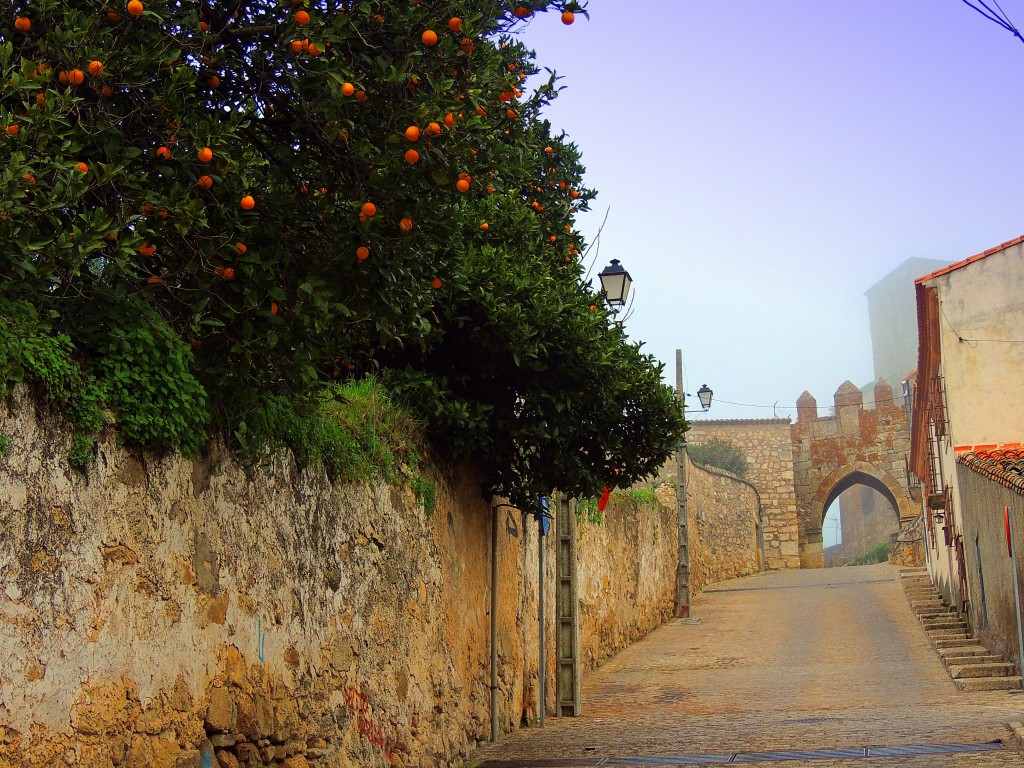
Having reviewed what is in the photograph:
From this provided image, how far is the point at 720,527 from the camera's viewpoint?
109 ft

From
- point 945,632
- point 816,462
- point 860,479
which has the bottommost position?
point 945,632

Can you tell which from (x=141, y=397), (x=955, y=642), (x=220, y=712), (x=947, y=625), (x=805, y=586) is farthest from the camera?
(x=805, y=586)

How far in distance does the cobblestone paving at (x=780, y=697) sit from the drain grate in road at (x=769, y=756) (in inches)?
4.4

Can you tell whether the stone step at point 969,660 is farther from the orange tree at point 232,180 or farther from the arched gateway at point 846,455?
the arched gateway at point 846,455

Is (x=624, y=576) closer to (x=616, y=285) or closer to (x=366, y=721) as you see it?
(x=616, y=285)

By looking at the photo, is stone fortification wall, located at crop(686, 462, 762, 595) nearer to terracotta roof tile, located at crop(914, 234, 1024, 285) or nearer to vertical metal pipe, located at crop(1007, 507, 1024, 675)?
terracotta roof tile, located at crop(914, 234, 1024, 285)

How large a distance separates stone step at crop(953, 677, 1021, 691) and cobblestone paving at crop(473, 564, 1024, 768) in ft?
0.75

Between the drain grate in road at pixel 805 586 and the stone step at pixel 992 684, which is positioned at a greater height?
the drain grate in road at pixel 805 586

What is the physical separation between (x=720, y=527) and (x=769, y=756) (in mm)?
25614

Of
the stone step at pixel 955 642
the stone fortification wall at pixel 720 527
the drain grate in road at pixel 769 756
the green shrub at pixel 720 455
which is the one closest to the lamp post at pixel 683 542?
the stone fortification wall at pixel 720 527

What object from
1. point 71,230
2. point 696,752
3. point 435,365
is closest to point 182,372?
point 71,230

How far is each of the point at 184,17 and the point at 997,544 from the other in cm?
1125

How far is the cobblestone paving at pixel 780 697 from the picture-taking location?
8.55 meters

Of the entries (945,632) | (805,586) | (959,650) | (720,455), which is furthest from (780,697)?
(720,455)
